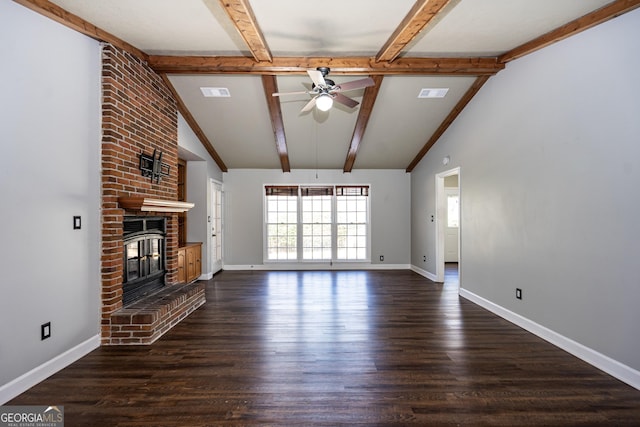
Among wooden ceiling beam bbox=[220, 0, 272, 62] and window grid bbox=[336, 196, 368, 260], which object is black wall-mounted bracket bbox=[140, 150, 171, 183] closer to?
wooden ceiling beam bbox=[220, 0, 272, 62]

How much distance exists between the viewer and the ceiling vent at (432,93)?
4.57 metres

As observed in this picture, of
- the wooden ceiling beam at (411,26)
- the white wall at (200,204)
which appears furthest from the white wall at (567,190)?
the white wall at (200,204)

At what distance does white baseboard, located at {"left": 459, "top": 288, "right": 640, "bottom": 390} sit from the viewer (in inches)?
95.5

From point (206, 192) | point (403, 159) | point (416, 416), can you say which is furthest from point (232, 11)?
point (403, 159)

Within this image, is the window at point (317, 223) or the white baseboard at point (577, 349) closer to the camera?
the white baseboard at point (577, 349)

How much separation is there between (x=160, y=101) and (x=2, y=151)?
7.40 feet

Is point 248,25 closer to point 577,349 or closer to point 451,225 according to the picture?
point 577,349

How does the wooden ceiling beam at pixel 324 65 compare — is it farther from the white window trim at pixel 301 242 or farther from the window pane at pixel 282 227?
the window pane at pixel 282 227

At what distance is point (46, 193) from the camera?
98.8 inches

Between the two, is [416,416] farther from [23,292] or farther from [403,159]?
[403,159]

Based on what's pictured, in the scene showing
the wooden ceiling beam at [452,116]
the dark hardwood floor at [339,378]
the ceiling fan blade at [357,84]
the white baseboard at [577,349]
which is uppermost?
the wooden ceiling beam at [452,116]

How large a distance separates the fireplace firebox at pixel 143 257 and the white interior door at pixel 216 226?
212 cm

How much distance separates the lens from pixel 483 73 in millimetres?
3996

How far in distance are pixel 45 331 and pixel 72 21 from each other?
8.92 ft
